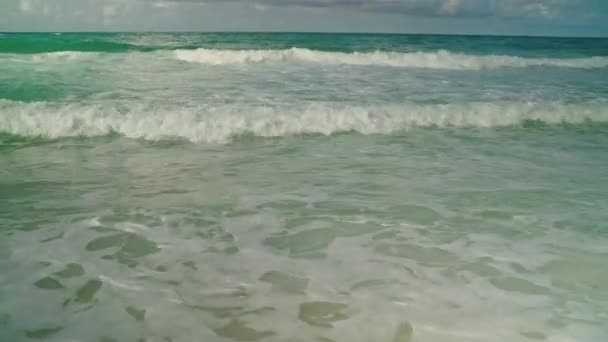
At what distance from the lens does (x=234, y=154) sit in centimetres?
717

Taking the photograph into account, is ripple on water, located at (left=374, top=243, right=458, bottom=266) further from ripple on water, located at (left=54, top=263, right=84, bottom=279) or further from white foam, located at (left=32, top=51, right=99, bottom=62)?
white foam, located at (left=32, top=51, right=99, bottom=62)

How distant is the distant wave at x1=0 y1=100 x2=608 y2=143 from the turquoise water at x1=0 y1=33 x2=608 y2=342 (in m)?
0.05

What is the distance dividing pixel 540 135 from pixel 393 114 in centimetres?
287

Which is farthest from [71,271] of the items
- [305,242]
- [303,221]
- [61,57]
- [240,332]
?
[61,57]

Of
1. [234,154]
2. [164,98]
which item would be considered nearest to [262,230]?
[234,154]

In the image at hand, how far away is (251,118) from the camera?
29.2 feet

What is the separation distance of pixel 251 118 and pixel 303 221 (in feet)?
15.4

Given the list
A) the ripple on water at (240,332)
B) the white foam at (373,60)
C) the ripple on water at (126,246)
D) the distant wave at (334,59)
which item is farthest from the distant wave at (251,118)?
the white foam at (373,60)

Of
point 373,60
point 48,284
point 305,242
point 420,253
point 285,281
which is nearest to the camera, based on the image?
point 48,284

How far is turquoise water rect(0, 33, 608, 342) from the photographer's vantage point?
118 inches

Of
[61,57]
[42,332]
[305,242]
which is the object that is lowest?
[42,332]

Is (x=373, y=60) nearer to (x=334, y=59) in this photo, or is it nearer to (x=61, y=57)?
(x=334, y=59)

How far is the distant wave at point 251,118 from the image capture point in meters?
8.36

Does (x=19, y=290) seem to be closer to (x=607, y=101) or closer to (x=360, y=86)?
(x=360, y=86)
